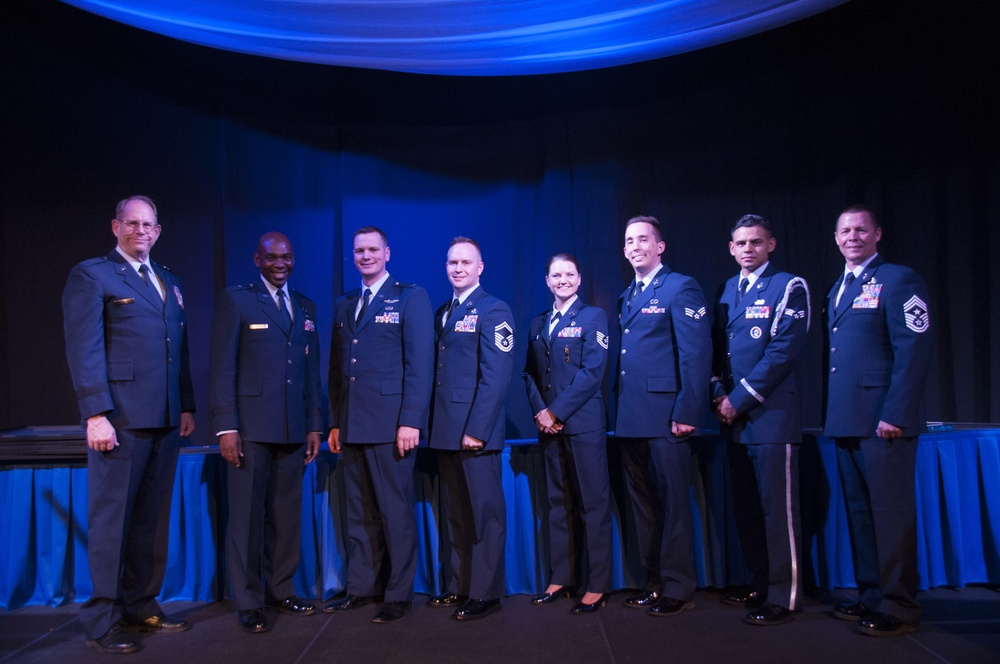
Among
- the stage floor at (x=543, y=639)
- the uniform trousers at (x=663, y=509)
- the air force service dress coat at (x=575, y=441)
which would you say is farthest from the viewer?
the air force service dress coat at (x=575, y=441)

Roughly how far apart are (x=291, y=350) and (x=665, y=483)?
1.89 metres

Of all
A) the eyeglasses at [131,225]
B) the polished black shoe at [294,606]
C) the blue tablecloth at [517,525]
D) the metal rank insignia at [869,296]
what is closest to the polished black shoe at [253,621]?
the polished black shoe at [294,606]

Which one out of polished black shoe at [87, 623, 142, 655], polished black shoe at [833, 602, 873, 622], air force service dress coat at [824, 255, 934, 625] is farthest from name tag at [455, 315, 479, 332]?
polished black shoe at [833, 602, 873, 622]

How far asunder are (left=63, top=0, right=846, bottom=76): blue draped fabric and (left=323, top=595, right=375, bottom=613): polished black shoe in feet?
9.31

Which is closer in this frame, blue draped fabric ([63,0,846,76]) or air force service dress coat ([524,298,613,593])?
air force service dress coat ([524,298,613,593])

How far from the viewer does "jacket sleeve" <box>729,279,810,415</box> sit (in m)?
3.25

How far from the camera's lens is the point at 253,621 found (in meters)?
3.19

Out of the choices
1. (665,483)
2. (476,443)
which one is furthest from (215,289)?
(665,483)

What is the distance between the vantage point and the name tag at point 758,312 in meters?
3.36

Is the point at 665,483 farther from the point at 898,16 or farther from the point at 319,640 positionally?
the point at 898,16

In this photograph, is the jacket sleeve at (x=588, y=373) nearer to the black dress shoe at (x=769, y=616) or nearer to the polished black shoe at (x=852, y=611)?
the black dress shoe at (x=769, y=616)

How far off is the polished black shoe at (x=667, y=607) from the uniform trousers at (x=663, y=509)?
0.02m

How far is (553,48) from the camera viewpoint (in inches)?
157

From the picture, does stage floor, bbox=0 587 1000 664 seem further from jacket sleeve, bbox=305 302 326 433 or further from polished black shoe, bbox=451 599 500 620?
jacket sleeve, bbox=305 302 326 433
